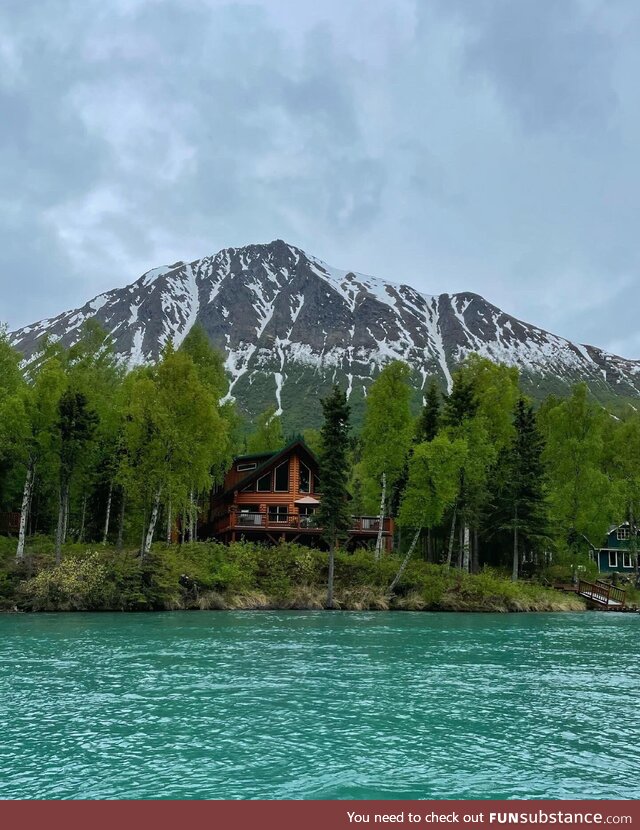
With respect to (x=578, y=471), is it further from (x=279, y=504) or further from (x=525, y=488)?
(x=279, y=504)

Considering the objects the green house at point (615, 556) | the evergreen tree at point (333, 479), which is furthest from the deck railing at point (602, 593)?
the green house at point (615, 556)

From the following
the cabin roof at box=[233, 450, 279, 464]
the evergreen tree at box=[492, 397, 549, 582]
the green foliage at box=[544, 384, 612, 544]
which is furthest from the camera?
the cabin roof at box=[233, 450, 279, 464]

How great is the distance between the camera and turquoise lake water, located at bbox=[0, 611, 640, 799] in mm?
9453

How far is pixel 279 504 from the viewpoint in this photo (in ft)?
179

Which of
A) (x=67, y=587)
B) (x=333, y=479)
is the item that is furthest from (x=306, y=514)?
(x=67, y=587)

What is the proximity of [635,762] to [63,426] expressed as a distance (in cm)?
3343

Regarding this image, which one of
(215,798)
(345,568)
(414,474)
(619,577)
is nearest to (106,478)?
(345,568)

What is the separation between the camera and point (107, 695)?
14.7 meters

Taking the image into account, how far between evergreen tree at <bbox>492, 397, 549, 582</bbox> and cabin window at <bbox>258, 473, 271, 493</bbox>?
18.0 meters

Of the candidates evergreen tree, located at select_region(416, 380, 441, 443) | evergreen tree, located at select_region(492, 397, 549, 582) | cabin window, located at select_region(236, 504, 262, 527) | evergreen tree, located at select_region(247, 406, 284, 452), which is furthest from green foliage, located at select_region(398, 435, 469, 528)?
evergreen tree, located at select_region(247, 406, 284, 452)

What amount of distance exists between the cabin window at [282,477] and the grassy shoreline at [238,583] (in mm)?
9776

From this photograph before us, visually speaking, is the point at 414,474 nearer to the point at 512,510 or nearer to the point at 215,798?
the point at 512,510

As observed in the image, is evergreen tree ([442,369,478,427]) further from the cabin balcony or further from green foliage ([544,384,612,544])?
green foliage ([544,384,612,544])

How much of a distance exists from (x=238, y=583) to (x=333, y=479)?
8393 millimetres
